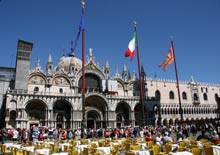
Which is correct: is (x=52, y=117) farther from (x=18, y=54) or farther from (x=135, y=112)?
(x=135, y=112)

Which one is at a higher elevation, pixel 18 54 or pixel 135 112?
pixel 18 54

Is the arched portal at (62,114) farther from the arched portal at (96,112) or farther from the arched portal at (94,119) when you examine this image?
the arched portal at (94,119)

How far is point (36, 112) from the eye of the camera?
1265 inches

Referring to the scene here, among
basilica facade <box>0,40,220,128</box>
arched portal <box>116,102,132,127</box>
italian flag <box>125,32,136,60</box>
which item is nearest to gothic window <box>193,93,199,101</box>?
basilica facade <box>0,40,220,128</box>

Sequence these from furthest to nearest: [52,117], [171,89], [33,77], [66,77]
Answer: [171,89]
[66,77]
[33,77]
[52,117]

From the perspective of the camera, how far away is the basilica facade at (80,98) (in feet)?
102

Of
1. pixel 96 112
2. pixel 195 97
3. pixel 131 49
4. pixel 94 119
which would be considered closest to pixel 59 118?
pixel 94 119

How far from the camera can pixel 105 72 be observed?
140 ft

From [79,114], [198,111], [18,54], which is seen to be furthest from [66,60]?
[198,111]

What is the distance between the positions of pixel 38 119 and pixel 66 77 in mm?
9194

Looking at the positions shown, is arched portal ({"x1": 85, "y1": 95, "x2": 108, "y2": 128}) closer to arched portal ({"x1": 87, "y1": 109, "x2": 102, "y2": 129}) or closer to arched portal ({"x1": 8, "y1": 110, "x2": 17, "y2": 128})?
arched portal ({"x1": 87, "y1": 109, "x2": 102, "y2": 129})

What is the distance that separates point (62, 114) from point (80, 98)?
4009 millimetres

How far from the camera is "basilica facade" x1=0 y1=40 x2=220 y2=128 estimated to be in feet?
102

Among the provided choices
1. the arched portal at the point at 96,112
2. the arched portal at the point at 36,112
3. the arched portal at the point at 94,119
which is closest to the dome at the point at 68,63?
the arched portal at the point at 96,112
